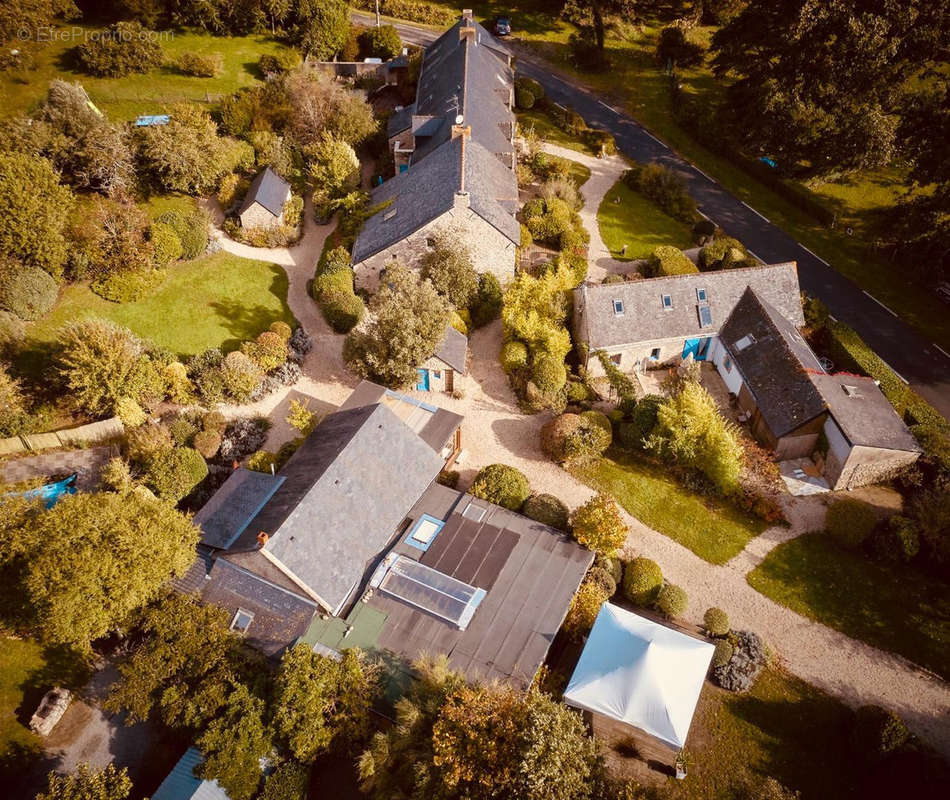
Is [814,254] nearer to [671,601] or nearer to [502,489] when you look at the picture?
[671,601]

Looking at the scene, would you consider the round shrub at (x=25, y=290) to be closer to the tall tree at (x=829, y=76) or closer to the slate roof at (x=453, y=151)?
the slate roof at (x=453, y=151)

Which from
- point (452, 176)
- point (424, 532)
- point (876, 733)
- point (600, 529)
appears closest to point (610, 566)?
point (600, 529)

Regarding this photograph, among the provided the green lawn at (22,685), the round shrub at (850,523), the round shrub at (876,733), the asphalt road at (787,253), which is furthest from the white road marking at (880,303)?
the green lawn at (22,685)

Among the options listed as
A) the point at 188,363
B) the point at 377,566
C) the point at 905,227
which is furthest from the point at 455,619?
the point at 905,227

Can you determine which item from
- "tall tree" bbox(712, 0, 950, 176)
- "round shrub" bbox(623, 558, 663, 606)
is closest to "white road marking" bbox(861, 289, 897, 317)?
"tall tree" bbox(712, 0, 950, 176)

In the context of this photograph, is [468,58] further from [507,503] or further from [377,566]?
[377,566]

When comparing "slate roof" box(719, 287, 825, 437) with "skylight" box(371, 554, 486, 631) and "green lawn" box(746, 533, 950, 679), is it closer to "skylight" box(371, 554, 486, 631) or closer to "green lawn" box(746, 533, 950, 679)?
"green lawn" box(746, 533, 950, 679)
